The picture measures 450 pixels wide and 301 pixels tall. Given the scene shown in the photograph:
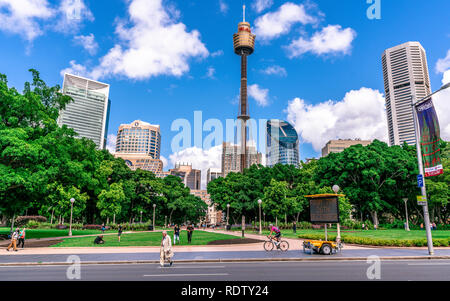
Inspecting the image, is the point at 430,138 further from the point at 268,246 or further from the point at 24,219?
the point at 24,219

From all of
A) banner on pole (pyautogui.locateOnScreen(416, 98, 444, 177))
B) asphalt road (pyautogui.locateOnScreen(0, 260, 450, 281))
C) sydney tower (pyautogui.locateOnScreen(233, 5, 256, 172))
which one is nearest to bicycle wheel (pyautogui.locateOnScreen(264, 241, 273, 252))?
asphalt road (pyautogui.locateOnScreen(0, 260, 450, 281))

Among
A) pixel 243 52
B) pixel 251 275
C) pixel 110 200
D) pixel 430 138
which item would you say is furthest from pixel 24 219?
pixel 243 52

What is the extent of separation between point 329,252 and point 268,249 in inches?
185

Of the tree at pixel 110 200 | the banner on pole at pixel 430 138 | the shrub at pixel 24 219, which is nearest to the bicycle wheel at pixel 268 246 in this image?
the banner on pole at pixel 430 138

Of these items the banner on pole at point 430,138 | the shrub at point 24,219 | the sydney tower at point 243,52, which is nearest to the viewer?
the banner on pole at point 430,138

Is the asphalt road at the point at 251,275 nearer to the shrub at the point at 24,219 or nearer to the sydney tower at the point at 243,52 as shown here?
the shrub at the point at 24,219

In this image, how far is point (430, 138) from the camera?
56.1 ft

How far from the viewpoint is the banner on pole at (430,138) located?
54.6ft

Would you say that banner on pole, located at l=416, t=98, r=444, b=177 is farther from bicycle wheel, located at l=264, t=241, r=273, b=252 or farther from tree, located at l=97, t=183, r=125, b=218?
tree, located at l=97, t=183, r=125, b=218

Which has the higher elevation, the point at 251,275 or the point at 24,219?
the point at 251,275
